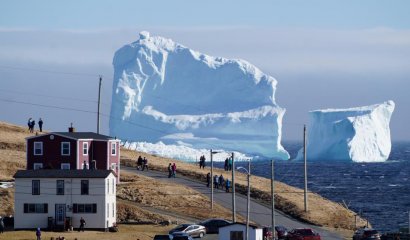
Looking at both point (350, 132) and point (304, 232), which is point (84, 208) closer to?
point (304, 232)

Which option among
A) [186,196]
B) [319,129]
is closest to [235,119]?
[319,129]

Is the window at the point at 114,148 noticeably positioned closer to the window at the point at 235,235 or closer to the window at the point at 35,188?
the window at the point at 35,188

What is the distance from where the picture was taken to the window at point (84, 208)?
6994cm

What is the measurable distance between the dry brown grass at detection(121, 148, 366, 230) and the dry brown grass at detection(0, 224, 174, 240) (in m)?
13.7

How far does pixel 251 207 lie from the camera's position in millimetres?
81875

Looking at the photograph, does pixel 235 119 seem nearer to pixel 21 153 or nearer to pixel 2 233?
pixel 21 153

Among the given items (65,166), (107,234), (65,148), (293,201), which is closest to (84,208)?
(107,234)

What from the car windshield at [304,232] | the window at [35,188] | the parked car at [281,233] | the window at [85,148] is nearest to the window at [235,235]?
the car windshield at [304,232]

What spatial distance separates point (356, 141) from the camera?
Answer: 181875mm

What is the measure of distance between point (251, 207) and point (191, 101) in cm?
10937

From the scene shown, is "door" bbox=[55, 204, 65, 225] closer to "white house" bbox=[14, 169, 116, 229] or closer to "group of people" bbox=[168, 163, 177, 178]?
"white house" bbox=[14, 169, 116, 229]

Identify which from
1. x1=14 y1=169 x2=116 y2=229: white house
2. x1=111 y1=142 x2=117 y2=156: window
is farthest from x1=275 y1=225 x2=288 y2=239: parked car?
x1=111 y1=142 x2=117 y2=156: window

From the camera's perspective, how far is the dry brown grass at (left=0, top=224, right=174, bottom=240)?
64.2 metres

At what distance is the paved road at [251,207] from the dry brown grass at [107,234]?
9321mm
